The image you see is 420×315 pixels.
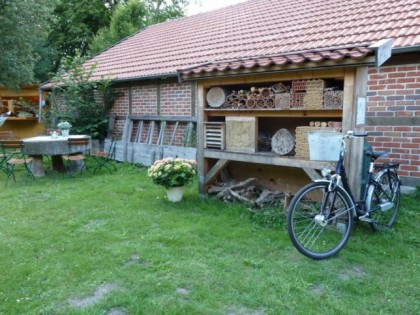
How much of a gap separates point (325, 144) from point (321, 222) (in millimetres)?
791

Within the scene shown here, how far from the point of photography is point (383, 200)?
412cm

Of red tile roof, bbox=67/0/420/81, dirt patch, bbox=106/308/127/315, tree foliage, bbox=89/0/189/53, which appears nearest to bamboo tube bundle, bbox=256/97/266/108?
red tile roof, bbox=67/0/420/81

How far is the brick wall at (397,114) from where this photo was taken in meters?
5.02

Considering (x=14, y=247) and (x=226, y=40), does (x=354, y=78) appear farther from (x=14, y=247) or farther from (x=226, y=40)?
(x=226, y=40)

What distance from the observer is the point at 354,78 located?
3893 mm

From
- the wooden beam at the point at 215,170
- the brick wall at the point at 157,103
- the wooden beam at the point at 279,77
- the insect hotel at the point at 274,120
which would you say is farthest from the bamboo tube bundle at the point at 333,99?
the brick wall at the point at 157,103

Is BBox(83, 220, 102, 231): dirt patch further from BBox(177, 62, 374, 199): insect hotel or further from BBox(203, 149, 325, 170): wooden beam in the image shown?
BBox(203, 149, 325, 170): wooden beam

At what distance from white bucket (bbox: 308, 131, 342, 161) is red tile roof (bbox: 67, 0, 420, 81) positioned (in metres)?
0.83

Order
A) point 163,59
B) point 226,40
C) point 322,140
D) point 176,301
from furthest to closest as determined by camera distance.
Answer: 1. point 163,59
2. point 226,40
3. point 322,140
4. point 176,301

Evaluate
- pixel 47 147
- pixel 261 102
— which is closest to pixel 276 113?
pixel 261 102

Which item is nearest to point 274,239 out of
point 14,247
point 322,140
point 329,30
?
point 322,140

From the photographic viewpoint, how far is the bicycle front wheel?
3.43 m

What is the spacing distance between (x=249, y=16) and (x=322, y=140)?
6919 millimetres

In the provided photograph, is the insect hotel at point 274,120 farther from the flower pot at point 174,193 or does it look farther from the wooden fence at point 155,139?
the wooden fence at point 155,139
